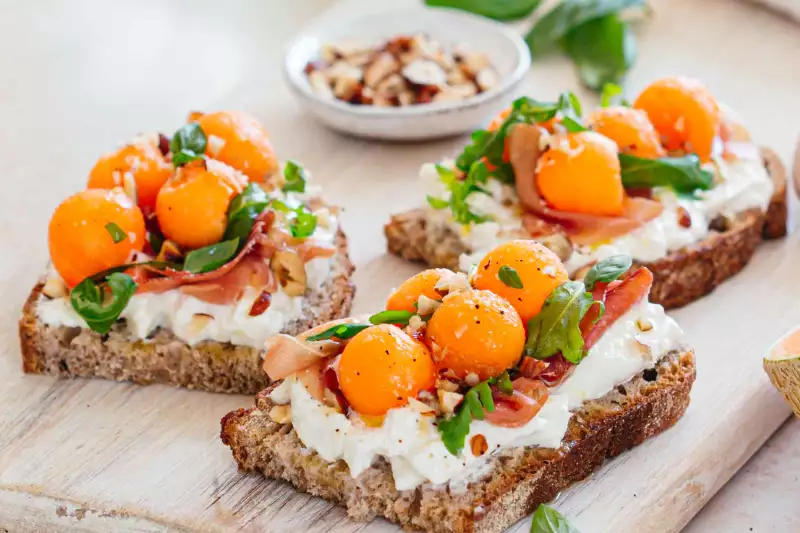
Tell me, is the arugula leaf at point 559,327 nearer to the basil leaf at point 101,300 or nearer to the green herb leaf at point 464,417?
the green herb leaf at point 464,417

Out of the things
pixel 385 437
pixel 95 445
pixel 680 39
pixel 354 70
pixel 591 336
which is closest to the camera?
pixel 385 437

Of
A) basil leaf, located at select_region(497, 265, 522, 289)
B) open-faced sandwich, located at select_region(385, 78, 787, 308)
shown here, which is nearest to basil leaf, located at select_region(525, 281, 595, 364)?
basil leaf, located at select_region(497, 265, 522, 289)

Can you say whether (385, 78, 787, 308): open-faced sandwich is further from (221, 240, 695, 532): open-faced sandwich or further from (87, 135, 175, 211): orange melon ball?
(87, 135, 175, 211): orange melon ball

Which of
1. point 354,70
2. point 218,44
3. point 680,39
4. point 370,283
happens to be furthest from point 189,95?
point 680,39

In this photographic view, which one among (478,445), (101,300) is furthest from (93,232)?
(478,445)

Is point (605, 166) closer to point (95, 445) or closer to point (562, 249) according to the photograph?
point (562, 249)

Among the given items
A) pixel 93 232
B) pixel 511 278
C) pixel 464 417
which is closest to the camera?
pixel 464 417

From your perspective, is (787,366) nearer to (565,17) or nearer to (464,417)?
(464,417)
